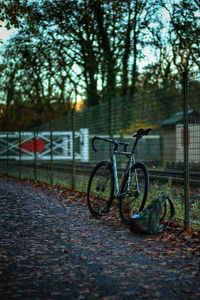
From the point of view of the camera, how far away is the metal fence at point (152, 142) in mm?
7770

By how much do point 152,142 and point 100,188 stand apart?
483 centimetres

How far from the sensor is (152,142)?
14.1 metres

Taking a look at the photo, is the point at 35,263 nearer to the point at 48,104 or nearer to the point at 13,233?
the point at 13,233

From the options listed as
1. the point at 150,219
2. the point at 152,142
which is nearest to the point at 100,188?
the point at 150,219

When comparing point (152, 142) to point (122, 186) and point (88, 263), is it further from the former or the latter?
point (88, 263)

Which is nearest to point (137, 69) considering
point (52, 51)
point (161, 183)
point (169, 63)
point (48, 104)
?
point (169, 63)

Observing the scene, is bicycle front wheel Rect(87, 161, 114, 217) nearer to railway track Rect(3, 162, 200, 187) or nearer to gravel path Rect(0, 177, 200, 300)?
gravel path Rect(0, 177, 200, 300)

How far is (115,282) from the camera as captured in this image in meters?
4.88

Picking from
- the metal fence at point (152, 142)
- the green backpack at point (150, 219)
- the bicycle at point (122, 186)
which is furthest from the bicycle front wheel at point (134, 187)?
the green backpack at point (150, 219)

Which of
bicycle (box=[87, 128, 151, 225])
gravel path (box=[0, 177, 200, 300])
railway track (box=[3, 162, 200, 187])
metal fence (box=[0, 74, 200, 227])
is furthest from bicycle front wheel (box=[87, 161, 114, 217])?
metal fence (box=[0, 74, 200, 227])

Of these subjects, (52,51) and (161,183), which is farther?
(52,51)

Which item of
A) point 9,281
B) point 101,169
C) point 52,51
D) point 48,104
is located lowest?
point 9,281

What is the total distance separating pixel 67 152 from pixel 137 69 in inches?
593

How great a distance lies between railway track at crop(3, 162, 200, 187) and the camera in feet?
27.1
